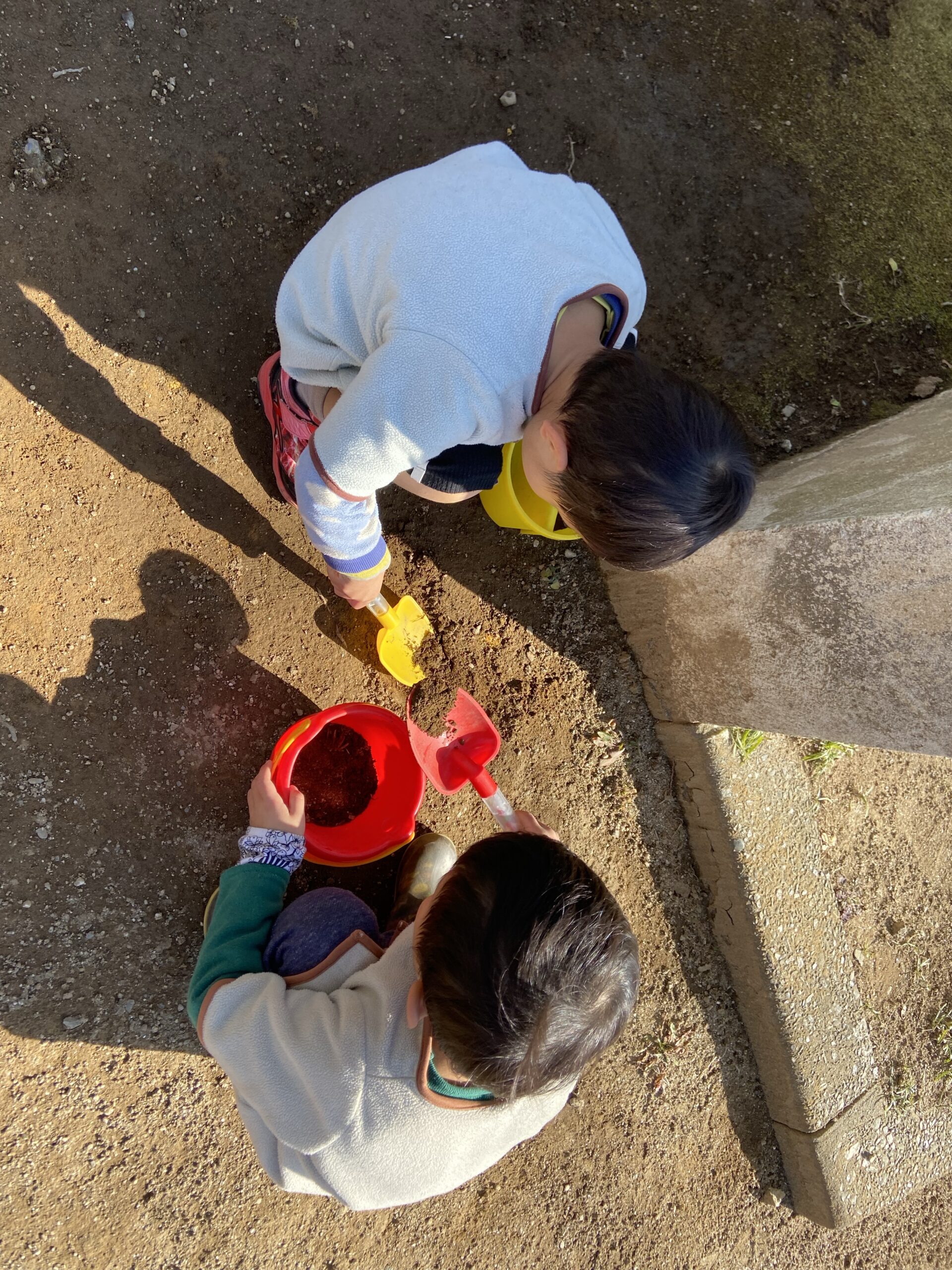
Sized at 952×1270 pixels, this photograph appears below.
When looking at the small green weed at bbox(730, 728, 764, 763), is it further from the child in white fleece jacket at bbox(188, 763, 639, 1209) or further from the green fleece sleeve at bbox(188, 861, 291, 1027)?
the green fleece sleeve at bbox(188, 861, 291, 1027)

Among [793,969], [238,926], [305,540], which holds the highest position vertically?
[305,540]

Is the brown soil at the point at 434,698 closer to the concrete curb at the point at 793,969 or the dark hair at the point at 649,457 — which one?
the concrete curb at the point at 793,969

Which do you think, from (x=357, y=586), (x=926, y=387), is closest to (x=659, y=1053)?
(x=357, y=586)

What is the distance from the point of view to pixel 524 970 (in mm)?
979

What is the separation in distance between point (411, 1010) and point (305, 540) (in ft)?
3.22

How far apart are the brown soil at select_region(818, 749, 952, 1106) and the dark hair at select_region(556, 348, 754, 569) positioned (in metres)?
1.16

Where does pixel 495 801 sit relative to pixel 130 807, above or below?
above

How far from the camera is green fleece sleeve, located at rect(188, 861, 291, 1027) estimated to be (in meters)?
1.32

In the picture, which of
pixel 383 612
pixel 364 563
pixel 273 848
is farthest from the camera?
pixel 383 612

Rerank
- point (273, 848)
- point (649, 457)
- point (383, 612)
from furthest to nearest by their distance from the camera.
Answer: point (383, 612), point (273, 848), point (649, 457)

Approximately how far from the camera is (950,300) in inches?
74.6

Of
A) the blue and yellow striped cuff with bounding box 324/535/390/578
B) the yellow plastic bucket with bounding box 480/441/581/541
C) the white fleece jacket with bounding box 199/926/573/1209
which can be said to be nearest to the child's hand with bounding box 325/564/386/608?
→ the blue and yellow striped cuff with bounding box 324/535/390/578

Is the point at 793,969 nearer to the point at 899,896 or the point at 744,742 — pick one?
the point at 899,896

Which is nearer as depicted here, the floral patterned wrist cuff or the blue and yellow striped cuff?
the blue and yellow striped cuff
